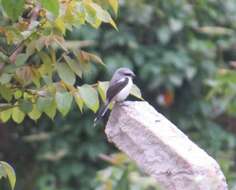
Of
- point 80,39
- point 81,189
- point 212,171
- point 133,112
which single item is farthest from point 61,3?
point 81,189

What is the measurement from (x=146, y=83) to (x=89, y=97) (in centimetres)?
435

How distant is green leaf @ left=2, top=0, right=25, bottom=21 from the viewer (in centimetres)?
254

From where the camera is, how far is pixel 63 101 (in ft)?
8.93

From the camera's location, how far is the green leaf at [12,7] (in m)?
2.54

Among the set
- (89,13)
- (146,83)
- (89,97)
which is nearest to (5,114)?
(89,97)

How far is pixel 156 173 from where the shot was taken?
2.46 m

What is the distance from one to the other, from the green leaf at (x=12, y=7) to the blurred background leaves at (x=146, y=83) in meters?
4.07

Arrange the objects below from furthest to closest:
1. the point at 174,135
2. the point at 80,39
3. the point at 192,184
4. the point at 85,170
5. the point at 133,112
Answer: the point at 85,170, the point at 80,39, the point at 133,112, the point at 174,135, the point at 192,184

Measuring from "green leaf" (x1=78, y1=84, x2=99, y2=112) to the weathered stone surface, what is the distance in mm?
85

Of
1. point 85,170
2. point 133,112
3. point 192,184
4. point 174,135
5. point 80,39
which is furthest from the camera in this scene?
point 85,170

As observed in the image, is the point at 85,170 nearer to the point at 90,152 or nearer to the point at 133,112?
the point at 90,152

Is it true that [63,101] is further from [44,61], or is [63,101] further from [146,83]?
[146,83]

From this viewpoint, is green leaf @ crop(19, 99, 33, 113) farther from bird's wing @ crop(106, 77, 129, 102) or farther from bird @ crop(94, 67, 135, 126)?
bird's wing @ crop(106, 77, 129, 102)

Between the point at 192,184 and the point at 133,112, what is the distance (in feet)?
1.52
